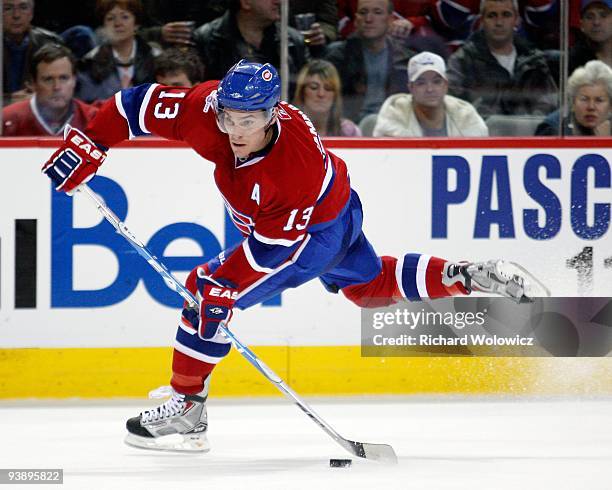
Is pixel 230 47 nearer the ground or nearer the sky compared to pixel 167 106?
nearer the sky

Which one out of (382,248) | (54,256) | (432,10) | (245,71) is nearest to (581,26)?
(432,10)

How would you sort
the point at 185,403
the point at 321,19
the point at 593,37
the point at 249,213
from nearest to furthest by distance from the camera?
1. the point at 249,213
2. the point at 185,403
3. the point at 321,19
4. the point at 593,37

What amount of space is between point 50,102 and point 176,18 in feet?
2.10

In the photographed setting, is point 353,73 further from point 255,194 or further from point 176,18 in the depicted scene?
point 255,194

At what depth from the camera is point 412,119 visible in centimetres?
526

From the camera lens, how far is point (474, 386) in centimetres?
522

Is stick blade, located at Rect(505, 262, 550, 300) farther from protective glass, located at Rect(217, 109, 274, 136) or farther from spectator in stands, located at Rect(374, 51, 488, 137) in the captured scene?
protective glass, located at Rect(217, 109, 274, 136)

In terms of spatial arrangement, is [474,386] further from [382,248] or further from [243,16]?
[243,16]

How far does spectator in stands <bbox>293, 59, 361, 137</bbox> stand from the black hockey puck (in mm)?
1729

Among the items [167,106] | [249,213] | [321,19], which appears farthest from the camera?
[321,19]

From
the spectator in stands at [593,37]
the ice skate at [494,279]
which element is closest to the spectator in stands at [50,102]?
the ice skate at [494,279]

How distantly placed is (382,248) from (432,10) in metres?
1.06

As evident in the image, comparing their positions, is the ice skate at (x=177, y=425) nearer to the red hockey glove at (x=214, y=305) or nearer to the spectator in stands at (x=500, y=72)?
the red hockey glove at (x=214, y=305)

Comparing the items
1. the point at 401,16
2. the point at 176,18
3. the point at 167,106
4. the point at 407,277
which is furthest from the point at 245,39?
the point at 407,277
